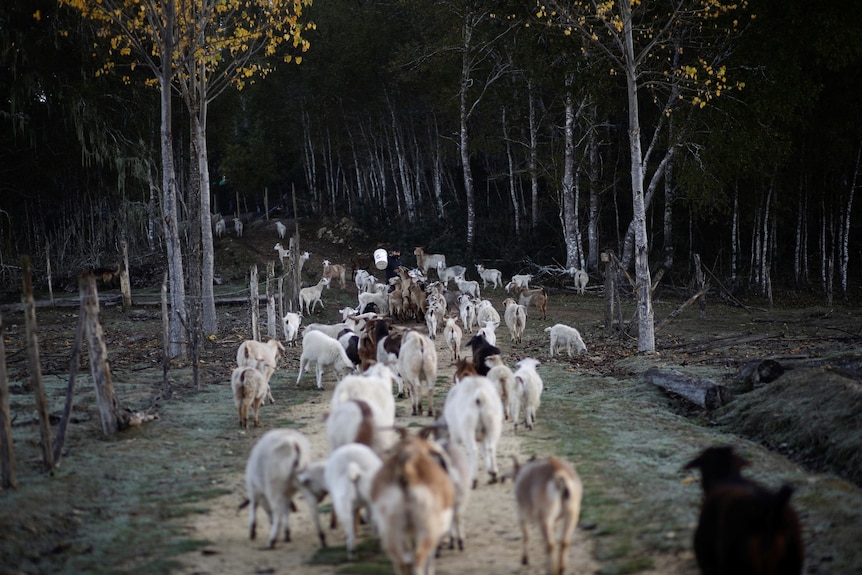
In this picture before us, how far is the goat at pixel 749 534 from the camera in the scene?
464cm

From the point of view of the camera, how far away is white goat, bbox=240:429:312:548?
6512 mm

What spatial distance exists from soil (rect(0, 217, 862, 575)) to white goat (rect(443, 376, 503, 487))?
0.35m

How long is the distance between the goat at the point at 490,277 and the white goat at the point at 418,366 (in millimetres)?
21577

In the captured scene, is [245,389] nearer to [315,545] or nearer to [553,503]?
[315,545]

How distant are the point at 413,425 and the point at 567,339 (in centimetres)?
694

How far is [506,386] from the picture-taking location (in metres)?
10.1

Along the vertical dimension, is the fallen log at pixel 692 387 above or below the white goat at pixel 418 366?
below

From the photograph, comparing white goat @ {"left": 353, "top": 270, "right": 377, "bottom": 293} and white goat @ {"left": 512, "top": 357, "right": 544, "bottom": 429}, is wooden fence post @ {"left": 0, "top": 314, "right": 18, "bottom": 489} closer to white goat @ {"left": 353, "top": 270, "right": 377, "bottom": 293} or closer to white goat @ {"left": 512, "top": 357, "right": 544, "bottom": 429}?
white goat @ {"left": 512, "top": 357, "right": 544, "bottom": 429}

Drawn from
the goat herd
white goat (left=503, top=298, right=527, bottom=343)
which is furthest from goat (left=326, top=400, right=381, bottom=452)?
white goat (left=503, top=298, right=527, bottom=343)

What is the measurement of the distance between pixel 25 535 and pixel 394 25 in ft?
128

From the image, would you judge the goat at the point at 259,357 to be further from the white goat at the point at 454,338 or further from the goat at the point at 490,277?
the goat at the point at 490,277

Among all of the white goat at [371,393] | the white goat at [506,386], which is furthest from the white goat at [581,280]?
the white goat at [371,393]

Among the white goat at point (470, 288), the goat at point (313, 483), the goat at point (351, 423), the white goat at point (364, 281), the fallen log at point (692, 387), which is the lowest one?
the fallen log at point (692, 387)

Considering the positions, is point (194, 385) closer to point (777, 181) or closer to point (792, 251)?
point (777, 181)
